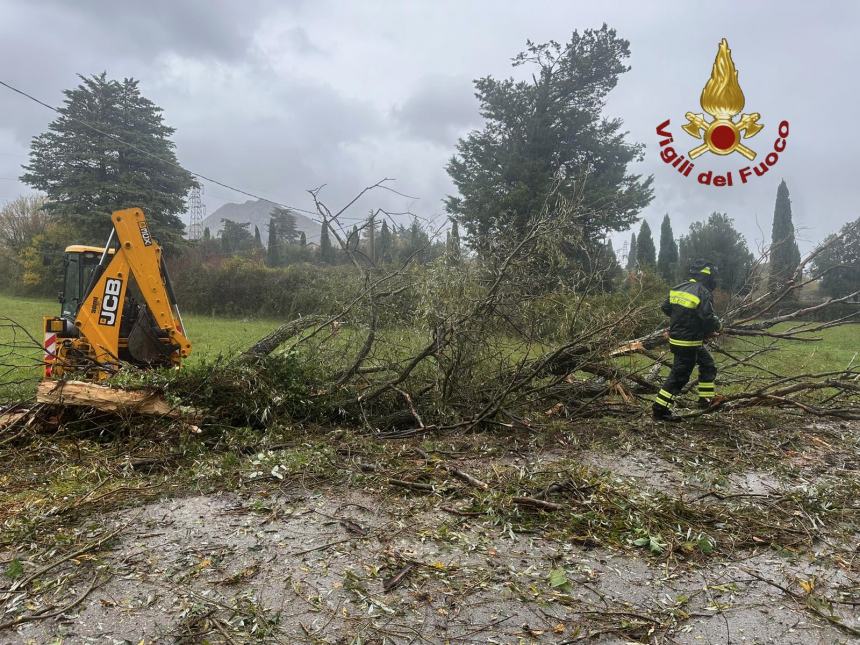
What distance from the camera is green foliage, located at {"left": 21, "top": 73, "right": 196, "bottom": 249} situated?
2164cm

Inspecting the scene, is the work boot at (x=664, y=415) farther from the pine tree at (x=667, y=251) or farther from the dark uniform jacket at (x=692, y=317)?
the pine tree at (x=667, y=251)

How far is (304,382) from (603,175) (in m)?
14.2

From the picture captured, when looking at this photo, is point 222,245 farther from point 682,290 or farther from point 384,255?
point 682,290

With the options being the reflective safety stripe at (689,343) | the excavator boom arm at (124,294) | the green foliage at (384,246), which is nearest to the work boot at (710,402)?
the reflective safety stripe at (689,343)

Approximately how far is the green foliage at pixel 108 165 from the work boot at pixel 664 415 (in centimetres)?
2143

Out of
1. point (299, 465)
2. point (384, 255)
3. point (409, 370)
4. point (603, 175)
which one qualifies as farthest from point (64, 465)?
point (603, 175)

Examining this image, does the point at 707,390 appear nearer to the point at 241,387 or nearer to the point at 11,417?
the point at 241,387

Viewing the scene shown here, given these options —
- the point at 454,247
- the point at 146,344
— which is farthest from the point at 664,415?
the point at 146,344

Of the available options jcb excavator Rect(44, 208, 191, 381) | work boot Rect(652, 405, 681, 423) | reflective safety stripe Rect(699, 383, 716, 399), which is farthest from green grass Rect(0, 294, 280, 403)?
reflective safety stripe Rect(699, 383, 716, 399)

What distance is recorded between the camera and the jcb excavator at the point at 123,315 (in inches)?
207

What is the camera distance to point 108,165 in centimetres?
2206

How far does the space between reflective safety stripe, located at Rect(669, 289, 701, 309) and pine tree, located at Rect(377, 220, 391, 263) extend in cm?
300

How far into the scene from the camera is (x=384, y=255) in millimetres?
5988

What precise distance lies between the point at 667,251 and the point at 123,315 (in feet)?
105
